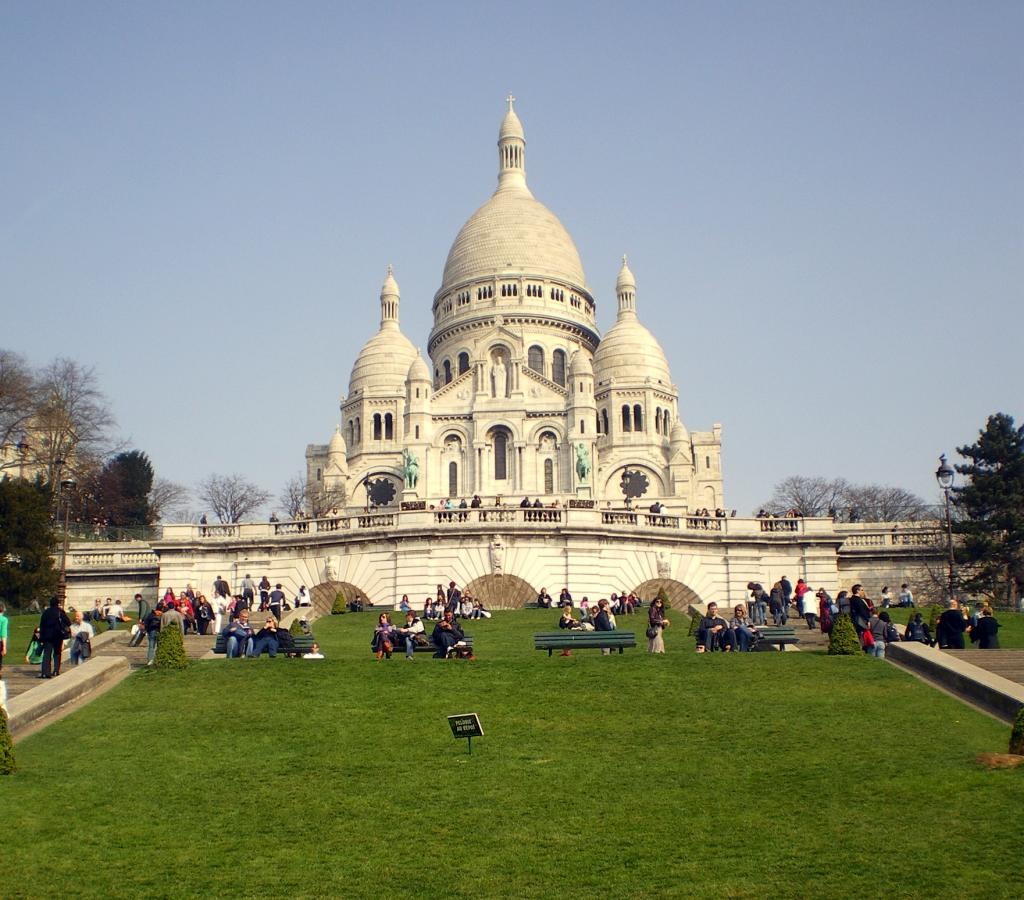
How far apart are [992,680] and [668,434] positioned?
78699 millimetres

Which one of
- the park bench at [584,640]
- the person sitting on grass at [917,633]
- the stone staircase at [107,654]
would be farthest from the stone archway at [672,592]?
the person sitting on grass at [917,633]

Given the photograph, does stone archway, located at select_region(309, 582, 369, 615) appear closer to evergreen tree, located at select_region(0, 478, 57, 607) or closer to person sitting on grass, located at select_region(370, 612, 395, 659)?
evergreen tree, located at select_region(0, 478, 57, 607)

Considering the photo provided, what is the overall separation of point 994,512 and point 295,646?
1193 inches

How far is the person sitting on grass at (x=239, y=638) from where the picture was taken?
2644cm

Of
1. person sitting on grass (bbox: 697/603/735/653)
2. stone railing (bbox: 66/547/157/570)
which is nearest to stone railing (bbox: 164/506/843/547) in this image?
stone railing (bbox: 66/547/157/570)

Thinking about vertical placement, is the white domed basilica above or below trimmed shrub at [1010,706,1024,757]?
above

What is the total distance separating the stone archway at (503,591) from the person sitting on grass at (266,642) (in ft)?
Result: 52.0

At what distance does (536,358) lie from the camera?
104m

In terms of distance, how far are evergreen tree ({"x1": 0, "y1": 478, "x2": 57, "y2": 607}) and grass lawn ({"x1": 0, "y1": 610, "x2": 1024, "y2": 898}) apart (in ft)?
73.5

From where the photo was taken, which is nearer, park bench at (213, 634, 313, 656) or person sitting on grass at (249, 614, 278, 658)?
person sitting on grass at (249, 614, 278, 658)

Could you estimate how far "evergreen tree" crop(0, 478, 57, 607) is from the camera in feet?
141

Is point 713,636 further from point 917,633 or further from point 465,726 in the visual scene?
point 465,726

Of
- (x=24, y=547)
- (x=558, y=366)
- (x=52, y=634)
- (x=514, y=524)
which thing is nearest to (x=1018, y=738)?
(x=52, y=634)

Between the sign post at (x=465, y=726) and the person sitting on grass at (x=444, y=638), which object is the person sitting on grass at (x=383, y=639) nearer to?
the person sitting on grass at (x=444, y=638)
